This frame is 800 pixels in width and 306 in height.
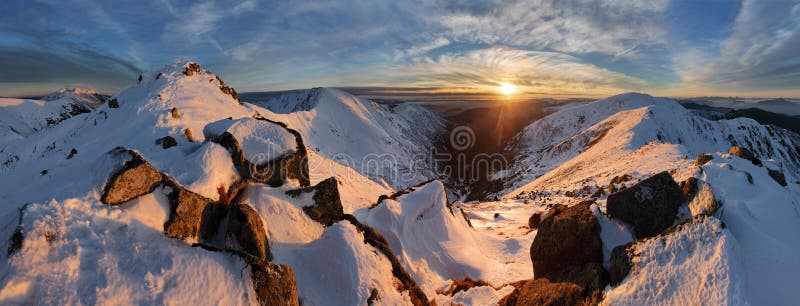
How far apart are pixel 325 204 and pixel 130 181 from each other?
8.04m

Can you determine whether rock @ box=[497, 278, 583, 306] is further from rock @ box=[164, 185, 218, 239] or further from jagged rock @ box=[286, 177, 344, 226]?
rock @ box=[164, 185, 218, 239]

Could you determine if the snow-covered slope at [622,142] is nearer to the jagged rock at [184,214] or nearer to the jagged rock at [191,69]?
the jagged rock at [184,214]

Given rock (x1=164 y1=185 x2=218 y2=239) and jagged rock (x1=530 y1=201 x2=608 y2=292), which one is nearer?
rock (x1=164 y1=185 x2=218 y2=239)

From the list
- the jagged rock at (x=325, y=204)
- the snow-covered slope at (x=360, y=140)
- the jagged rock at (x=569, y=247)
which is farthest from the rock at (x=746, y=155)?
the snow-covered slope at (x=360, y=140)

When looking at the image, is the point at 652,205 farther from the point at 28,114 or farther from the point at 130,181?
the point at 28,114

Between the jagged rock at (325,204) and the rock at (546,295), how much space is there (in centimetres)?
896

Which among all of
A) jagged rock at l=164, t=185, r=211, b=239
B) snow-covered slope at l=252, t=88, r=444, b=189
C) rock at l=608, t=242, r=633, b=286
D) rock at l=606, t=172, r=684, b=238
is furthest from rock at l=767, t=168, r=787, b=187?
snow-covered slope at l=252, t=88, r=444, b=189

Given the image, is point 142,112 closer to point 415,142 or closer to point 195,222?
point 195,222

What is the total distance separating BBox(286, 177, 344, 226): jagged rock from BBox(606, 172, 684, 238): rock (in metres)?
13.6

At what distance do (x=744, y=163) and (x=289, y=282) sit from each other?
80.3 ft

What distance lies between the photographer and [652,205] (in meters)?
14.6

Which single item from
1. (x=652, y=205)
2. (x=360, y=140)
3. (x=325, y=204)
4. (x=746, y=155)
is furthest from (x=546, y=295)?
(x=360, y=140)

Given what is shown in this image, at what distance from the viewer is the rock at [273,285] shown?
10957 millimetres

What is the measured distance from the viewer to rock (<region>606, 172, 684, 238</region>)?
14.3 meters
